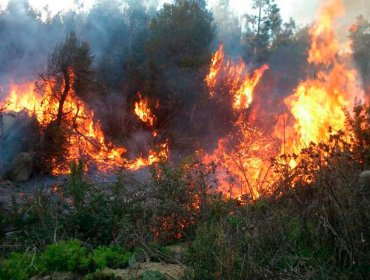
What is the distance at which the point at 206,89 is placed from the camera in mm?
19891

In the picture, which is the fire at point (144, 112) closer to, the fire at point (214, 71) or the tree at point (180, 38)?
the tree at point (180, 38)

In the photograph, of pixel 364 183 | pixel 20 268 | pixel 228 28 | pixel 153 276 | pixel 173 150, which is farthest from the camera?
pixel 228 28

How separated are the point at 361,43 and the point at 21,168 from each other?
23100 millimetres

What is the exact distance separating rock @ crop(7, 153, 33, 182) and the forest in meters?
0.04

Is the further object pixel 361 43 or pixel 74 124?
pixel 361 43

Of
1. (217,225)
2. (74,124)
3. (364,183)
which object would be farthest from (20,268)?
(74,124)

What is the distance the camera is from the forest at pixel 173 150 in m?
4.21

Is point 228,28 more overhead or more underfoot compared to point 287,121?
more overhead

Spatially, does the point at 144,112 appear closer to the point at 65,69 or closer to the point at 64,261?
the point at 65,69

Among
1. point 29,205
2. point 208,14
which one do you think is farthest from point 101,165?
point 208,14

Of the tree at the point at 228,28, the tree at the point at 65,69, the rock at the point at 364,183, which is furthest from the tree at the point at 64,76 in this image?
the tree at the point at 228,28

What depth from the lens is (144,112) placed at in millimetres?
18531

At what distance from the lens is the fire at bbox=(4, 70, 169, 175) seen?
14102 mm

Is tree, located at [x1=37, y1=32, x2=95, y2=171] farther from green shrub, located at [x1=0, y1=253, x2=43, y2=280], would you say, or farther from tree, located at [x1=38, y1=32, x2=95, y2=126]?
green shrub, located at [x1=0, y1=253, x2=43, y2=280]
